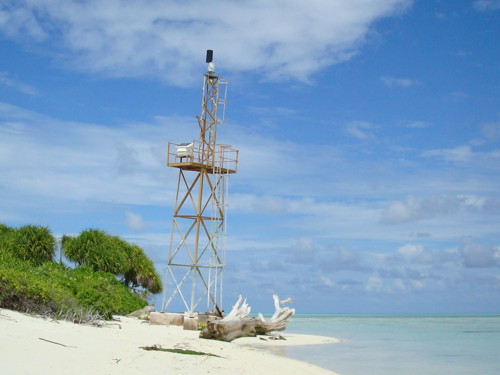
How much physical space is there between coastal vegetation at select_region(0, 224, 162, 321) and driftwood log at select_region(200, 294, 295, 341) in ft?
13.1

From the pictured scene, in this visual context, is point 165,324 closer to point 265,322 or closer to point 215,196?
point 265,322

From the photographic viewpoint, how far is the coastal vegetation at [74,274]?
17156 mm

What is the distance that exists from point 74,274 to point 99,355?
13925mm

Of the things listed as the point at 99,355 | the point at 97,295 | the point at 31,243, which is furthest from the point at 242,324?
the point at 31,243

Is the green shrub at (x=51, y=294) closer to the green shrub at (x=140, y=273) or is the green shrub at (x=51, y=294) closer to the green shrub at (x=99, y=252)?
the green shrub at (x=99, y=252)

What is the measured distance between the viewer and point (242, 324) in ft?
76.7

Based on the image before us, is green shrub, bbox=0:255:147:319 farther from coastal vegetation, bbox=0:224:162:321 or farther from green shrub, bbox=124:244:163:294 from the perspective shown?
green shrub, bbox=124:244:163:294

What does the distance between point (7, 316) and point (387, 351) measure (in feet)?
50.4

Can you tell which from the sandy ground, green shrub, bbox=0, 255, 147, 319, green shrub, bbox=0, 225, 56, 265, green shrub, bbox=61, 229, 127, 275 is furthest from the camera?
green shrub, bbox=61, 229, 127, 275

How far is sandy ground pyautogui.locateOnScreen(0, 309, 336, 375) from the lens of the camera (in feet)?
36.2

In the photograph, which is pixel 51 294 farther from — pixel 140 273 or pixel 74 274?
pixel 140 273

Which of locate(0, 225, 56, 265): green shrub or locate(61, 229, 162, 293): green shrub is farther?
Answer: locate(61, 229, 162, 293): green shrub

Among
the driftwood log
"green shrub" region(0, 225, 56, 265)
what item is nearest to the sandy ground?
the driftwood log

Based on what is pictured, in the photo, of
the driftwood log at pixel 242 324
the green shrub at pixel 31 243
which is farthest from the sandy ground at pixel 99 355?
the green shrub at pixel 31 243
